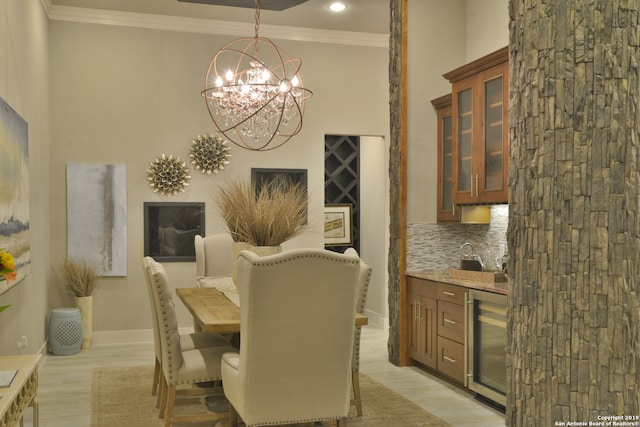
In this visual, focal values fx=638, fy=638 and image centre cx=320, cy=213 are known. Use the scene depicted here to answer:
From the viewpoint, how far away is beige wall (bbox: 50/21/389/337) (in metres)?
6.09

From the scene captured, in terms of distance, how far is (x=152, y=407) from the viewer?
399cm

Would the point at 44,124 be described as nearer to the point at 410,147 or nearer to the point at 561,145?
the point at 410,147

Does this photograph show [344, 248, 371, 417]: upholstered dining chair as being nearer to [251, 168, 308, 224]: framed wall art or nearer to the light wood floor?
the light wood floor

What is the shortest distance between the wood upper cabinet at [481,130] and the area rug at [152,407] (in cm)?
150

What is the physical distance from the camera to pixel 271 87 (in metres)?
4.75

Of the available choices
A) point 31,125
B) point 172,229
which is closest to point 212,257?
point 172,229

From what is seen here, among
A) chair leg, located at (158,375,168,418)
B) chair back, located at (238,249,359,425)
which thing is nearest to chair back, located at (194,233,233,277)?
chair leg, located at (158,375,168,418)

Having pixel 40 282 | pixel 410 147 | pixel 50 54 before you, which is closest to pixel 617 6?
pixel 410 147

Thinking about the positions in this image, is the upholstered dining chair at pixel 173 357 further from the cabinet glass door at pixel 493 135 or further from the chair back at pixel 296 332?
the cabinet glass door at pixel 493 135

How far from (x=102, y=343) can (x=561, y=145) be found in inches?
227

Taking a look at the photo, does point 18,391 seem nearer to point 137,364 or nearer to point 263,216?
point 263,216

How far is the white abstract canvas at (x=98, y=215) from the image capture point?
609cm

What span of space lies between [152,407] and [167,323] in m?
0.99

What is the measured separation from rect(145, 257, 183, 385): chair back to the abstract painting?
33.4 inches
